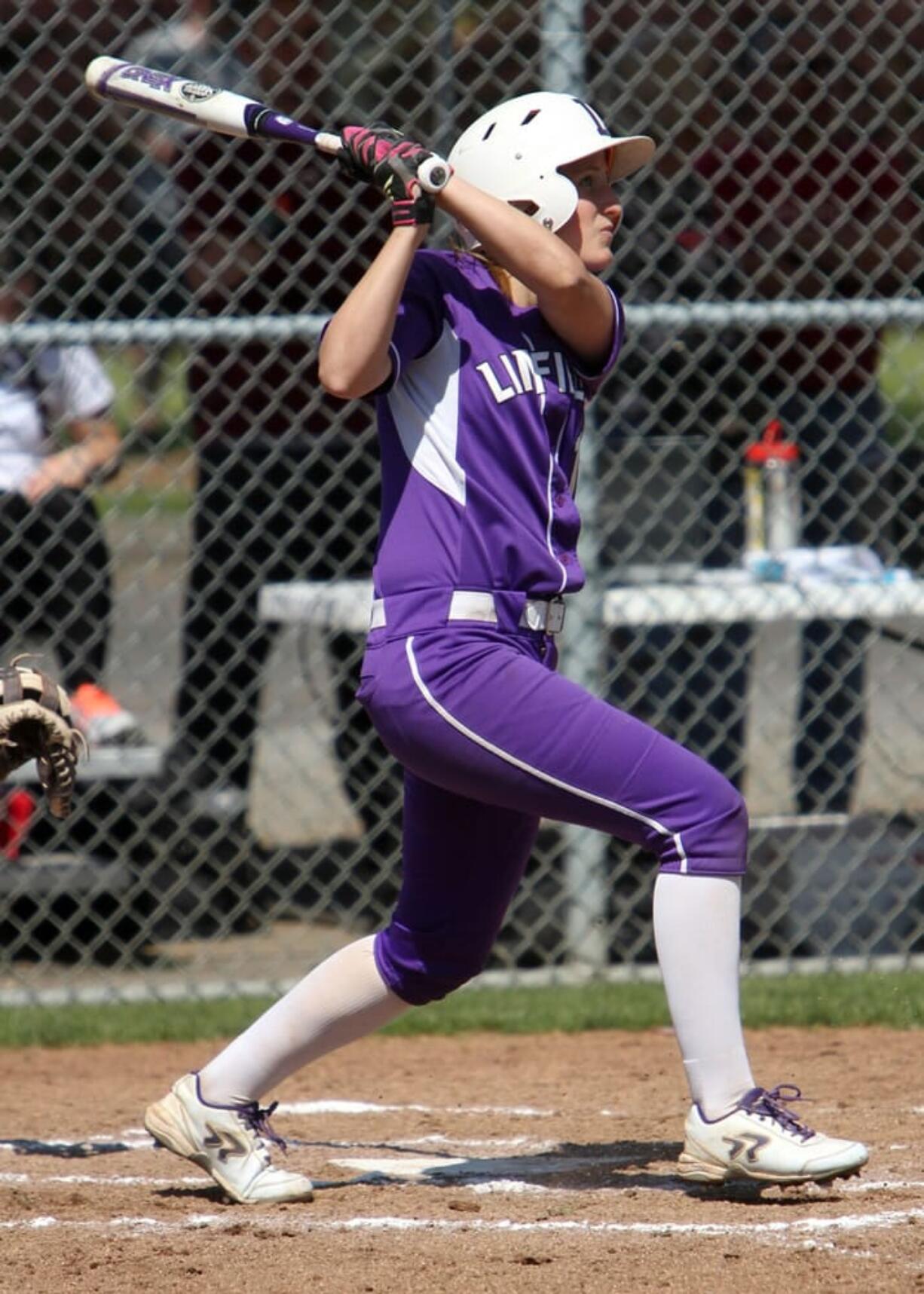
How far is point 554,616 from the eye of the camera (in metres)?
3.17

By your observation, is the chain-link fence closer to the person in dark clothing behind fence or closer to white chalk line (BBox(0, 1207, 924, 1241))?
the person in dark clothing behind fence

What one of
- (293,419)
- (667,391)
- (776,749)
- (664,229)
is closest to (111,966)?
(293,419)

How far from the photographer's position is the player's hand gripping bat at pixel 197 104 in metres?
3.16

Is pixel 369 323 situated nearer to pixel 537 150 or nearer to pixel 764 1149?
pixel 537 150

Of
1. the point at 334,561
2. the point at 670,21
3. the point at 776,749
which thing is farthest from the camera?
the point at 776,749

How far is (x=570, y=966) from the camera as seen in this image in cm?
534

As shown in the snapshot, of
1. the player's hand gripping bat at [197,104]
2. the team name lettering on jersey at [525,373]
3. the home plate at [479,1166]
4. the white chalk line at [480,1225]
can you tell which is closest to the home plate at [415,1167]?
the home plate at [479,1166]

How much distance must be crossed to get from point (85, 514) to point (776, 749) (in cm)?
331

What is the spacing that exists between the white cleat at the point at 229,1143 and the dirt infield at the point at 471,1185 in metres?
0.04

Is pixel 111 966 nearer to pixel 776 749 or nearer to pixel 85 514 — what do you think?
pixel 85 514

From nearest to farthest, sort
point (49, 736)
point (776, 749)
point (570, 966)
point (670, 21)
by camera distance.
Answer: point (49, 736)
point (570, 966)
point (670, 21)
point (776, 749)

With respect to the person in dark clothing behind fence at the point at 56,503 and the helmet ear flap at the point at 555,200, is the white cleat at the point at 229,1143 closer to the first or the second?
the helmet ear flap at the point at 555,200

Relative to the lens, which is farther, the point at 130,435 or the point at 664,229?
the point at 130,435

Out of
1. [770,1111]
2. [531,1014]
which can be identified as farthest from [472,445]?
[531,1014]
